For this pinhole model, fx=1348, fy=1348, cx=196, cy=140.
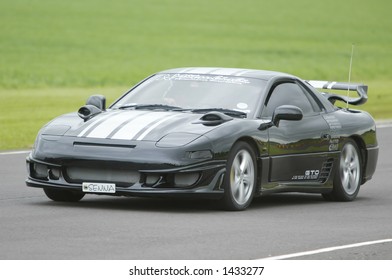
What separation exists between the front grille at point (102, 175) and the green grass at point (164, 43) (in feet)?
52.4

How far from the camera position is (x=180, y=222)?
37.0 feet

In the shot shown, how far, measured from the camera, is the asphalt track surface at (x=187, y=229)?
951cm

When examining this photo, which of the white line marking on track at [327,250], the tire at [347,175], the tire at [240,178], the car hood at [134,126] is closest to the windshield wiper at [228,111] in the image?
the car hood at [134,126]

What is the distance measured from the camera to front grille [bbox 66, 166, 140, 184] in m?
11.9

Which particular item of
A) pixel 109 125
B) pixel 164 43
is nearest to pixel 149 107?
pixel 109 125

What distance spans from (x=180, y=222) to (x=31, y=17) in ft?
150

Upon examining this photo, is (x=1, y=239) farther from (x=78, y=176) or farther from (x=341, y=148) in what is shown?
(x=341, y=148)

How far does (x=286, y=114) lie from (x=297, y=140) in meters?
0.46

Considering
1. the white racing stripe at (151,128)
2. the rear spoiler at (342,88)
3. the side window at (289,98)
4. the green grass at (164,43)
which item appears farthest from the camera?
the green grass at (164,43)

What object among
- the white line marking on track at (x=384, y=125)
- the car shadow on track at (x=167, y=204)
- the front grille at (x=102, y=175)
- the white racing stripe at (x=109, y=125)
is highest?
the white racing stripe at (x=109, y=125)

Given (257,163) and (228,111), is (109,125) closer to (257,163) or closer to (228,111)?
(228,111)

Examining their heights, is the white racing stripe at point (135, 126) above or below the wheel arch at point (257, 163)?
above

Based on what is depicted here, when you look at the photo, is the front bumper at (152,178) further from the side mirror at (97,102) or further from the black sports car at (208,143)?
the side mirror at (97,102)

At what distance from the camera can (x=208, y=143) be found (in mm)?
11953
